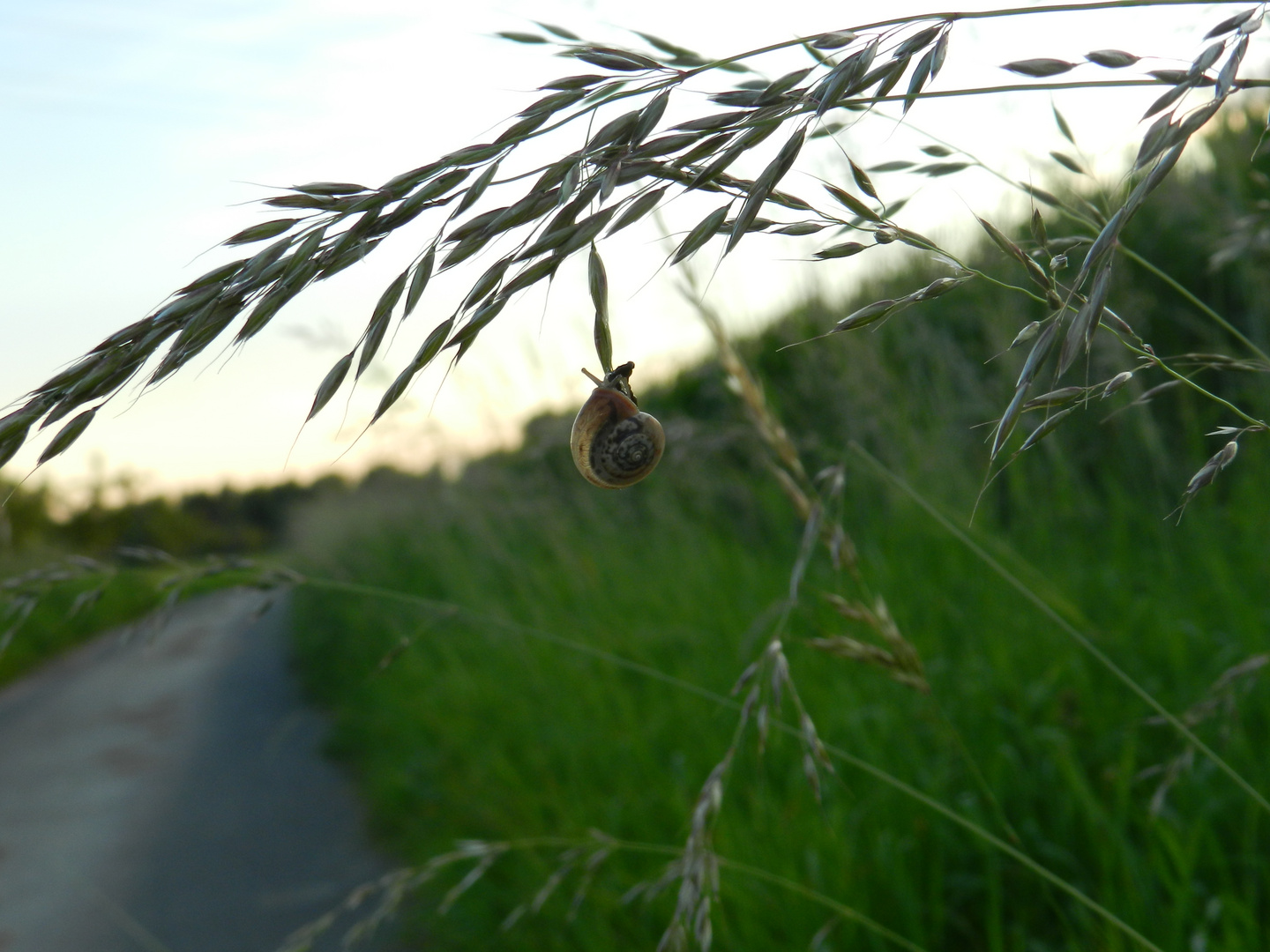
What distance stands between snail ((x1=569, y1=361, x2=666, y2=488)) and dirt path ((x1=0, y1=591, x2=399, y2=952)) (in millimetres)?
986

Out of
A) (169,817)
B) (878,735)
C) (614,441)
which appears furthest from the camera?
(169,817)

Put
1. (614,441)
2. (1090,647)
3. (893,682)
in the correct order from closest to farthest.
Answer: (614,441) → (1090,647) → (893,682)

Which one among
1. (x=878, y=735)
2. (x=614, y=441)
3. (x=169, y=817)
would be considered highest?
(x=614, y=441)

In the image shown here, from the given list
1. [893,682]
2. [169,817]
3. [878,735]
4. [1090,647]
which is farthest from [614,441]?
[169,817]

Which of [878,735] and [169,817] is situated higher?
[169,817]

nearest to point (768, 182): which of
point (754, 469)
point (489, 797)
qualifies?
point (489, 797)

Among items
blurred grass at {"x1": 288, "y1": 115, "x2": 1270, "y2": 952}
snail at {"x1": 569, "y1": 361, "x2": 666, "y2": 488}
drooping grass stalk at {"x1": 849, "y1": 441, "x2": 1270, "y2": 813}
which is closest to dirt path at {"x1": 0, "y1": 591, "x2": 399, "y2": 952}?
blurred grass at {"x1": 288, "y1": 115, "x2": 1270, "y2": 952}

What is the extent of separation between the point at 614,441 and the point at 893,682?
2.03 metres

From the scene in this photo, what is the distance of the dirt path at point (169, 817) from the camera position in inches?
146

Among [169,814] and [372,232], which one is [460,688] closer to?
[169,814]

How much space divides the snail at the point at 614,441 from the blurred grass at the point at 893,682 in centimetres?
70

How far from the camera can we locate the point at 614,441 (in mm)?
1023

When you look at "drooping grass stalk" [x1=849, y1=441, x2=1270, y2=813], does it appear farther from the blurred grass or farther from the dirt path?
the dirt path

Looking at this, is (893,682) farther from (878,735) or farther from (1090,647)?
(1090,647)
